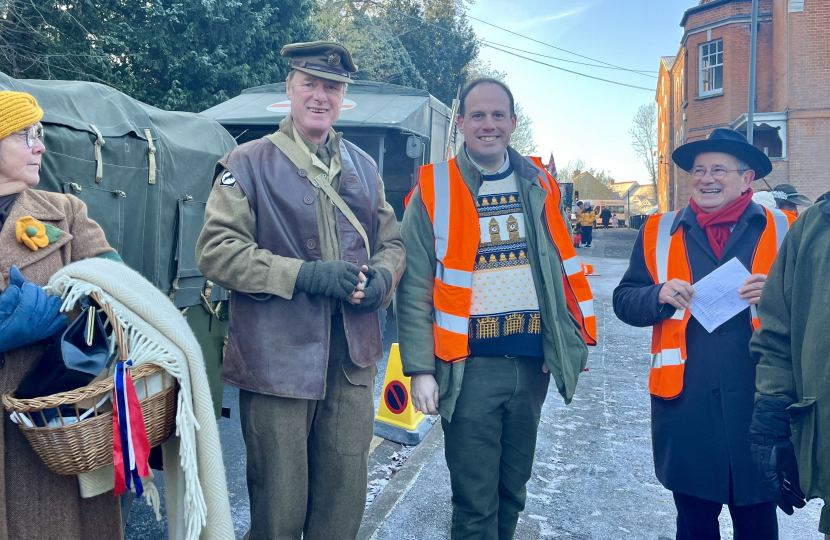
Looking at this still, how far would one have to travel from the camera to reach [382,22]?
25.2 m

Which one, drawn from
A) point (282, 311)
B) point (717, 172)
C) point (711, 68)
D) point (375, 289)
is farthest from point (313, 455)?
point (711, 68)

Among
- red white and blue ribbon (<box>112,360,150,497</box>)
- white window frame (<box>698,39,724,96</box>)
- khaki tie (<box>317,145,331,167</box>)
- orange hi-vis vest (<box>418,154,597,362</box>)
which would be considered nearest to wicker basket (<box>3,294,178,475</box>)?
red white and blue ribbon (<box>112,360,150,497</box>)

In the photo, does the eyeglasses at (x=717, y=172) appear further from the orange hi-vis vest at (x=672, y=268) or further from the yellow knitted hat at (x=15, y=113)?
the yellow knitted hat at (x=15, y=113)

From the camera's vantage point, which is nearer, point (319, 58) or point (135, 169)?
point (319, 58)

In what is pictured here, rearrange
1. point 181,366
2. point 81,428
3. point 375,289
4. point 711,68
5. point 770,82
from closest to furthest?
point 81,428 → point 181,366 → point 375,289 → point 770,82 → point 711,68

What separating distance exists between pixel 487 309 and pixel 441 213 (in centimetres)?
43

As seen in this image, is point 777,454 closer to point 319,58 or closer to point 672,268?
point 672,268

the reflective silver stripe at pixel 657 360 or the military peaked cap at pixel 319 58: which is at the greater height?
the military peaked cap at pixel 319 58

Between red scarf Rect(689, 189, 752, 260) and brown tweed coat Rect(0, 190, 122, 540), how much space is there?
7.78 feet

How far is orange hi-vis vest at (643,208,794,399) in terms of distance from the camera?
8.36ft

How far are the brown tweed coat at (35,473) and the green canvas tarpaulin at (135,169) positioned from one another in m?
1.56

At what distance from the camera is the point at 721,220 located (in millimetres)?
2607

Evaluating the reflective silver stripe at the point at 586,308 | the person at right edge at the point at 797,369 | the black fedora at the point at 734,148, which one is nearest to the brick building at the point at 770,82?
the black fedora at the point at 734,148

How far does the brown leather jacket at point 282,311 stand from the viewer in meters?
2.33
